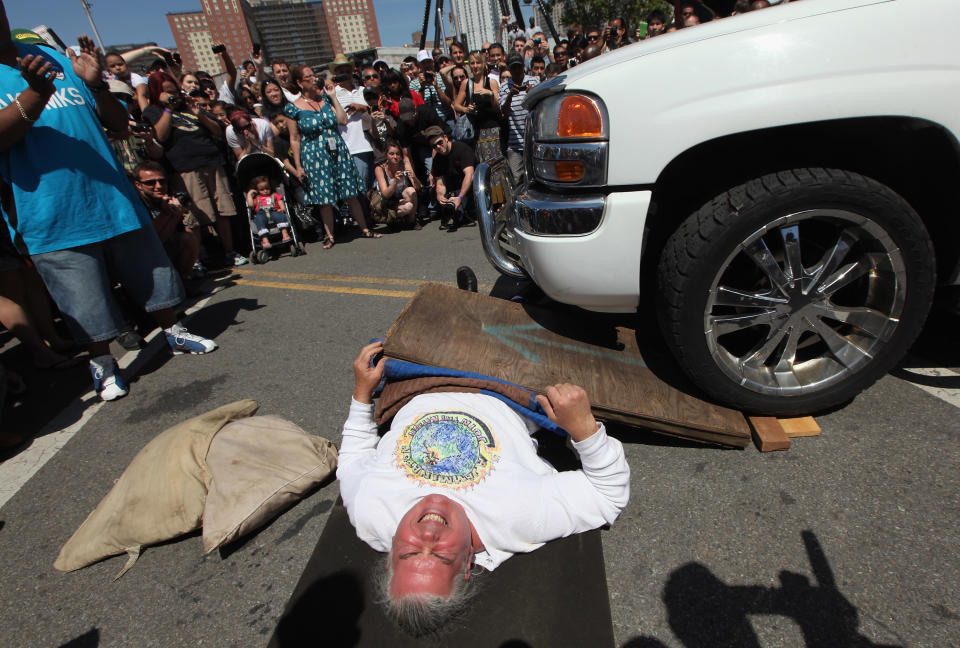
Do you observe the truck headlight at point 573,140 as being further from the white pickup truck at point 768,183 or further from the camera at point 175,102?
the camera at point 175,102

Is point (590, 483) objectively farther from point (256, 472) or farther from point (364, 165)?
point (364, 165)

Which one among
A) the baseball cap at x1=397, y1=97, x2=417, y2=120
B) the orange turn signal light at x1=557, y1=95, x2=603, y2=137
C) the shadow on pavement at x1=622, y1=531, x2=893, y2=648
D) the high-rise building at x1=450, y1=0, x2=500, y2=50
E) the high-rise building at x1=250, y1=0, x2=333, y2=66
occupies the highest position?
the high-rise building at x1=250, y1=0, x2=333, y2=66

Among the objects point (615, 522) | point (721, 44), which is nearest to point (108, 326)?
point (615, 522)

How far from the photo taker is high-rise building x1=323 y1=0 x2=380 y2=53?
142 meters

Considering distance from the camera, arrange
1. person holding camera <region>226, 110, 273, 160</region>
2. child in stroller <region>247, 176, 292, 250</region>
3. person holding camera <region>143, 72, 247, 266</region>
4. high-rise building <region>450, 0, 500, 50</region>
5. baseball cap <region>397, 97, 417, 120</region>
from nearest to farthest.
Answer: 1. person holding camera <region>143, 72, 247, 266</region>
2. child in stroller <region>247, 176, 292, 250</region>
3. person holding camera <region>226, 110, 273, 160</region>
4. baseball cap <region>397, 97, 417, 120</region>
5. high-rise building <region>450, 0, 500, 50</region>

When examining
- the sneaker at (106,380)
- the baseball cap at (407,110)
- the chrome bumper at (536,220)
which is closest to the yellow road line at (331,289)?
the chrome bumper at (536,220)

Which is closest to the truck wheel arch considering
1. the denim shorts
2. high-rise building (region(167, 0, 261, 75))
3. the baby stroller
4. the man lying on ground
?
the man lying on ground

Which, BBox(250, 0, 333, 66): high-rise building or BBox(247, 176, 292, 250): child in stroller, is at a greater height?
BBox(250, 0, 333, 66): high-rise building

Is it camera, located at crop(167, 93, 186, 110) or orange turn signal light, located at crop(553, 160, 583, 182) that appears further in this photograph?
camera, located at crop(167, 93, 186, 110)

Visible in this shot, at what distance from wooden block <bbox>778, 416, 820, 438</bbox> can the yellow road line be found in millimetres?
2912

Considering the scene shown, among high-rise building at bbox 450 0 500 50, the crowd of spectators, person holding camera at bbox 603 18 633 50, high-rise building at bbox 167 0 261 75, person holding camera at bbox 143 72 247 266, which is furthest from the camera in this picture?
high-rise building at bbox 167 0 261 75

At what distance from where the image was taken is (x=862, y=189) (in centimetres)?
170

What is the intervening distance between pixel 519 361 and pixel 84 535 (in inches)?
76.3

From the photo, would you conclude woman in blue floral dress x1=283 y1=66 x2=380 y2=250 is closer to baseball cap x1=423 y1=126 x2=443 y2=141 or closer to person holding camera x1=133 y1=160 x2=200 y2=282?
baseball cap x1=423 y1=126 x2=443 y2=141
